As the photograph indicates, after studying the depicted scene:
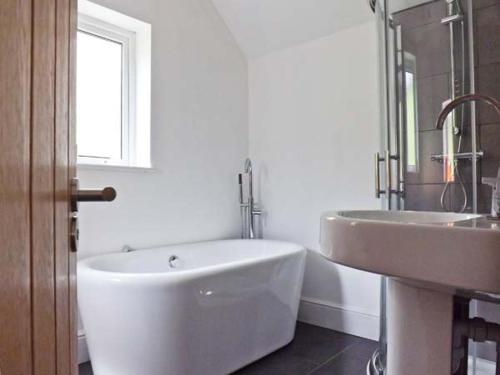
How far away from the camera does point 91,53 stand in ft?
7.52

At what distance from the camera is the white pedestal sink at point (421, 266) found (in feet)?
1.76

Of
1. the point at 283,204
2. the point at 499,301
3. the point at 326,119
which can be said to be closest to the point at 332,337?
the point at 283,204

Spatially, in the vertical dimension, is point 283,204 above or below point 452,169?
below

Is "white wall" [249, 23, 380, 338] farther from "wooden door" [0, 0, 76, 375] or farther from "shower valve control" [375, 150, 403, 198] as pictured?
"wooden door" [0, 0, 76, 375]

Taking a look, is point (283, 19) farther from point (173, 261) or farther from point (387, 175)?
point (173, 261)

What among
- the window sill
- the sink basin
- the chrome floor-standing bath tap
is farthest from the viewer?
the chrome floor-standing bath tap

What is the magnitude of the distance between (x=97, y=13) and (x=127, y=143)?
2.58 feet

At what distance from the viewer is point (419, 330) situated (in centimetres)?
85

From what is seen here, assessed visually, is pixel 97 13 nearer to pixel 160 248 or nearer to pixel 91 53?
pixel 91 53

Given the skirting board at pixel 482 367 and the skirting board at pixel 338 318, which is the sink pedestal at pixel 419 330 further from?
the skirting board at pixel 338 318

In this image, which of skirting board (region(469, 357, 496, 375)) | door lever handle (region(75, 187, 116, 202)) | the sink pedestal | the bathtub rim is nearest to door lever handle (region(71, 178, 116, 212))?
door lever handle (region(75, 187, 116, 202))

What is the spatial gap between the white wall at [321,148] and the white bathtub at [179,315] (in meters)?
0.61

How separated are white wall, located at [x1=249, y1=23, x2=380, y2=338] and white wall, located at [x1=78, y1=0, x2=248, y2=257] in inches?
9.3

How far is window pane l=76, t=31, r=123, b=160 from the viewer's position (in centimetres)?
223
